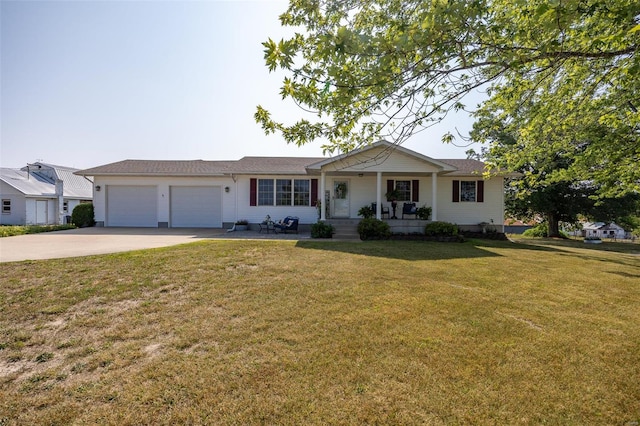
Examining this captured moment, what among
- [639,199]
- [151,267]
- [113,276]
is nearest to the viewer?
[113,276]

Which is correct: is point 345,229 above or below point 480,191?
below

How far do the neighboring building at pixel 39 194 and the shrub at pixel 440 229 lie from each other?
2319 cm

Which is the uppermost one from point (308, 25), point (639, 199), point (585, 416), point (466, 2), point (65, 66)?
point (65, 66)

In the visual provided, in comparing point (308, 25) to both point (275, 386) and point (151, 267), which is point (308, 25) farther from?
point (151, 267)

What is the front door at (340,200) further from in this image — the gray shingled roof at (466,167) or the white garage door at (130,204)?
the white garage door at (130,204)

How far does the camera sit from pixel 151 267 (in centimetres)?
596

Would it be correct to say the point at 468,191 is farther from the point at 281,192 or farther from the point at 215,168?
the point at 215,168

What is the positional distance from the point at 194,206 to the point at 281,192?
5.12 m

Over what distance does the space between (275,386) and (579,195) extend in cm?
2278

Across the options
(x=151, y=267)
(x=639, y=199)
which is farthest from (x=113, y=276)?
(x=639, y=199)

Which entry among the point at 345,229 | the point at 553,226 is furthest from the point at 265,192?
the point at 553,226

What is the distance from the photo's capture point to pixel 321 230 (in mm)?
12312

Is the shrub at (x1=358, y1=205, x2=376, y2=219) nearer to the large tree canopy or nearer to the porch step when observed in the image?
the porch step

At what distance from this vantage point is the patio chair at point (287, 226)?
13.7 metres
